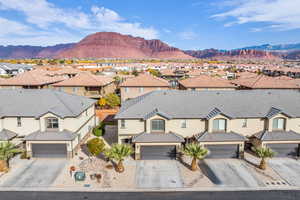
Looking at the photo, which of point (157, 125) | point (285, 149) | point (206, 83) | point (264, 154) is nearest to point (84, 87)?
point (157, 125)

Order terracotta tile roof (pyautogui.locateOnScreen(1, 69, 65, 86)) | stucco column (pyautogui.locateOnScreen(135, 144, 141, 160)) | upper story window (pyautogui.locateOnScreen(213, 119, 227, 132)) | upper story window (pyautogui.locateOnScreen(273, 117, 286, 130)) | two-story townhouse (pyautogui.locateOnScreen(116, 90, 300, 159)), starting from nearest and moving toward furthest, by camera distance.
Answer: stucco column (pyautogui.locateOnScreen(135, 144, 141, 160)), two-story townhouse (pyautogui.locateOnScreen(116, 90, 300, 159)), upper story window (pyautogui.locateOnScreen(213, 119, 227, 132)), upper story window (pyautogui.locateOnScreen(273, 117, 286, 130)), terracotta tile roof (pyautogui.locateOnScreen(1, 69, 65, 86))

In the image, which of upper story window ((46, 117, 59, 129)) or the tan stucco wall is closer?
upper story window ((46, 117, 59, 129))

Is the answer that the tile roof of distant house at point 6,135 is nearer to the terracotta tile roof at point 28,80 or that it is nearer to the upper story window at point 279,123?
the terracotta tile roof at point 28,80

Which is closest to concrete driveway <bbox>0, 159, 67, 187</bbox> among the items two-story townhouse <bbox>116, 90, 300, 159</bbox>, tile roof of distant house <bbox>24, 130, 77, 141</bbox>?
tile roof of distant house <bbox>24, 130, 77, 141</bbox>

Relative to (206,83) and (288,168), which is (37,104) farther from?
(206,83)

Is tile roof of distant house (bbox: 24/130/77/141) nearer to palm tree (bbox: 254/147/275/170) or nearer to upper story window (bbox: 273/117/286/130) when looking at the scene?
palm tree (bbox: 254/147/275/170)

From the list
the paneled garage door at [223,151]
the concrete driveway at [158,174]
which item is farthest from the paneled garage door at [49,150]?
the paneled garage door at [223,151]

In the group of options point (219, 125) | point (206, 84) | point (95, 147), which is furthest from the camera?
point (206, 84)
